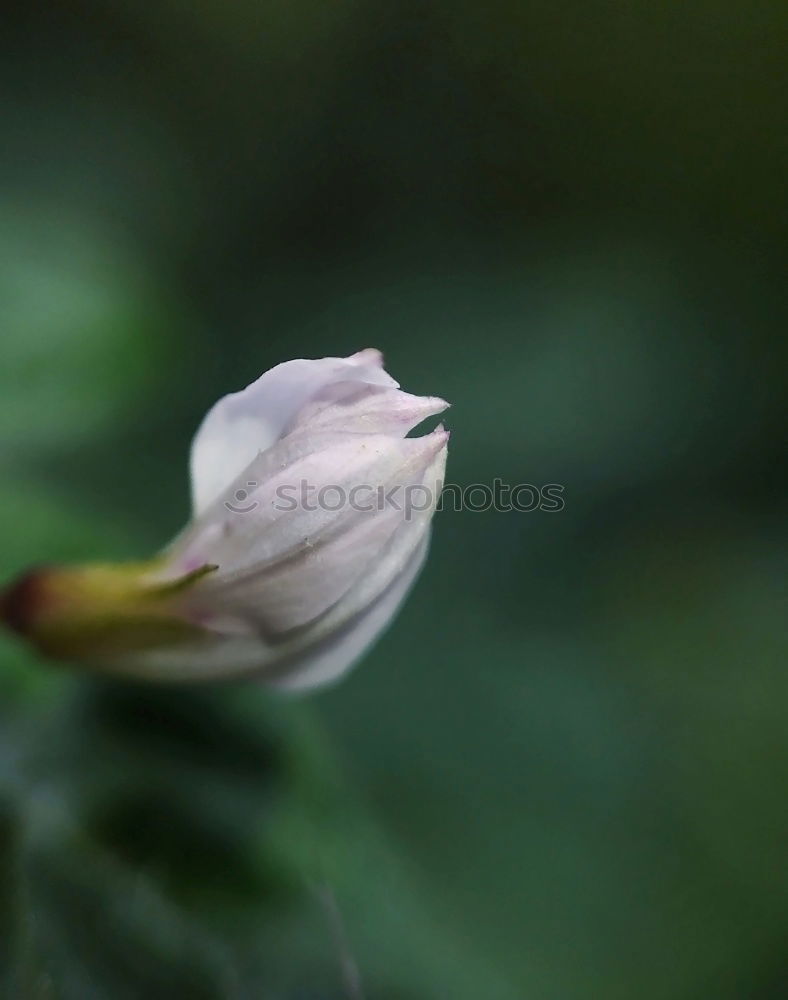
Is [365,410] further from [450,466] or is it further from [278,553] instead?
[450,466]

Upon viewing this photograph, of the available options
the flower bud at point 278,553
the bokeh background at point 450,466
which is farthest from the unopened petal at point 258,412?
the bokeh background at point 450,466

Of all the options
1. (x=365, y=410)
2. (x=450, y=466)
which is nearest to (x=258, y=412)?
(x=365, y=410)

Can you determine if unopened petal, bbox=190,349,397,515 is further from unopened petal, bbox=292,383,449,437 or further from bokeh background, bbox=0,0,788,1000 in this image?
bokeh background, bbox=0,0,788,1000

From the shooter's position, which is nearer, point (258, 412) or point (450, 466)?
point (258, 412)

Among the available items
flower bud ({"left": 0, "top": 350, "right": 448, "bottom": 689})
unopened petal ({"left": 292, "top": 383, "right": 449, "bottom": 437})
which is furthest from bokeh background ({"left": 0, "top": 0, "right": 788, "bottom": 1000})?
unopened petal ({"left": 292, "top": 383, "right": 449, "bottom": 437})

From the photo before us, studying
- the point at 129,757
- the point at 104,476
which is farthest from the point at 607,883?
the point at 104,476

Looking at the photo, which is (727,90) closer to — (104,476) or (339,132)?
(339,132)

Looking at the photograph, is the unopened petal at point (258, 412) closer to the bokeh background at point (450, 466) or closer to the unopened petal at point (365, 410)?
the unopened petal at point (365, 410)

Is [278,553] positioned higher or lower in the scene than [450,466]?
lower

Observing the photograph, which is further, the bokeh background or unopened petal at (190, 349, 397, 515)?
the bokeh background
